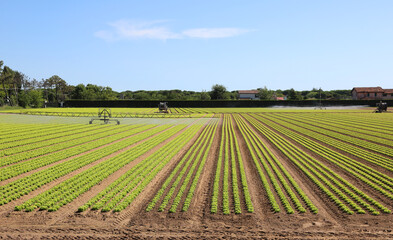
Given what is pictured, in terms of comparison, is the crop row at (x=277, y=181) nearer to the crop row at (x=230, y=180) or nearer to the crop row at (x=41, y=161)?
the crop row at (x=230, y=180)

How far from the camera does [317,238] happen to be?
741 centimetres

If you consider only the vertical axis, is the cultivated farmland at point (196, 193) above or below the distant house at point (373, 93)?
below

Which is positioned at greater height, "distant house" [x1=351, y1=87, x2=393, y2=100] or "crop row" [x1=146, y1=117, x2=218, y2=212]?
"distant house" [x1=351, y1=87, x2=393, y2=100]

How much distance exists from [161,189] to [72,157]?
8.48 meters

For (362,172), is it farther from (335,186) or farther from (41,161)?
(41,161)

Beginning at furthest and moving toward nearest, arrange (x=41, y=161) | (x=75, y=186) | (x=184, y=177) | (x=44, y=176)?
(x=41, y=161), (x=44, y=176), (x=184, y=177), (x=75, y=186)

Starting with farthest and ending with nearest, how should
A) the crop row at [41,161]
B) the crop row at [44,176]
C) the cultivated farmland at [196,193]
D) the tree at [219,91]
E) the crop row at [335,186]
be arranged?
the tree at [219,91], the crop row at [41,161], the crop row at [44,176], the crop row at [335,186], the cultivated farmland at [196,193]

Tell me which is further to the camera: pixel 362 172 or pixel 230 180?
pixel 362 172

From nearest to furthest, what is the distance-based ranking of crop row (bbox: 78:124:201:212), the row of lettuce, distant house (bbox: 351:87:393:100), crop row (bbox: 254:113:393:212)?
crop row (bbox: 78:124:201:212) < the row of lettuce < crop row (bbox: 254:113:393:212) < distant house (bbox: 351:87:393:100)

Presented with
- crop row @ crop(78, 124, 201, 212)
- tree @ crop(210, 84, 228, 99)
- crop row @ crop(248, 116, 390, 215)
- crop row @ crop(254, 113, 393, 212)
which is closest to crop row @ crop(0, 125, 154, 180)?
crop row @ crop(78, 124, 201, 212)

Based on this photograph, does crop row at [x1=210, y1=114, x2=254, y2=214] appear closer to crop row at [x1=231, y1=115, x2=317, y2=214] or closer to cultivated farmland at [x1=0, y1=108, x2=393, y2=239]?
cultivated farmland at [x1=0, y1=108, x2=393, y2=239]

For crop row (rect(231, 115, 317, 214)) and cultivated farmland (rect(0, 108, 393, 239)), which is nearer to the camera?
cultivated farmland (rect(0, 108, 393, 239))

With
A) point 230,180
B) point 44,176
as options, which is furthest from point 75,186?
point 230,180

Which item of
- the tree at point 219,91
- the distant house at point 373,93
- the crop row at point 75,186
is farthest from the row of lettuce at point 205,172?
the tree at point 219,91
